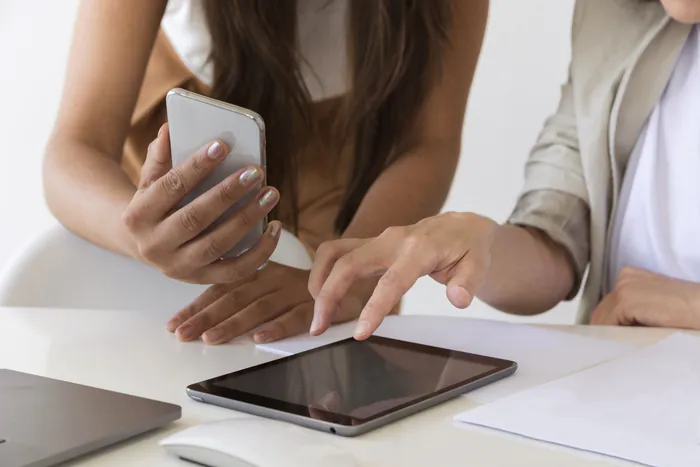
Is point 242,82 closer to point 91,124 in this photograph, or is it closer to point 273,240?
point 91,124

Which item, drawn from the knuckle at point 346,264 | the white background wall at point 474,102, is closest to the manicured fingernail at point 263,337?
the knuckle at point 346,264

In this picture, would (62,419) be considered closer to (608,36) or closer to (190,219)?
(190,219)

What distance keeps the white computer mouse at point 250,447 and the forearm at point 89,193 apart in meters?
0.50

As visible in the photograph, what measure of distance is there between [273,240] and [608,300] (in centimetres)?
41

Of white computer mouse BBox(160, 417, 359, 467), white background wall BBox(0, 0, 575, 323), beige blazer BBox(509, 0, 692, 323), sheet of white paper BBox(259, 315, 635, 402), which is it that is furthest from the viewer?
white background wall BBox(0, 0, 575, 323)

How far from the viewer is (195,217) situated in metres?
0.77

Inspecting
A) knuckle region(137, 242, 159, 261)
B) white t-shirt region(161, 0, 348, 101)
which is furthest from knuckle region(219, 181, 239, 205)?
white t-shirt region(161, 0, 348, 101)

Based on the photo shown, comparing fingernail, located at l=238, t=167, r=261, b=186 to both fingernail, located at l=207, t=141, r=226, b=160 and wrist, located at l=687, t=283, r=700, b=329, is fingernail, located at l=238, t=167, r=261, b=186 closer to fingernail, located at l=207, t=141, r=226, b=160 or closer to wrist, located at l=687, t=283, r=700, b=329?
fingernail, located at l=207, t=141, r=226, b=160

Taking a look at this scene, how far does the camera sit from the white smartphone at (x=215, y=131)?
695 millimetres

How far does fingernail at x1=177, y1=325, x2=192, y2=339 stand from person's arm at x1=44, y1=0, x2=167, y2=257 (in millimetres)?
321

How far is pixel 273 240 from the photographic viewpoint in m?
0.80

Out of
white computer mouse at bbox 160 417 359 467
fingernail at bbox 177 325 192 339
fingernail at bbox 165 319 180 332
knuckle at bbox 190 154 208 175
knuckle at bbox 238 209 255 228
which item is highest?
knuckle at bbox 190 154 208 175

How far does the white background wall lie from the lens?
2.10 meters

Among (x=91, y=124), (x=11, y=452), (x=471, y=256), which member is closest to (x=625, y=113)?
(x=471, y=256)
